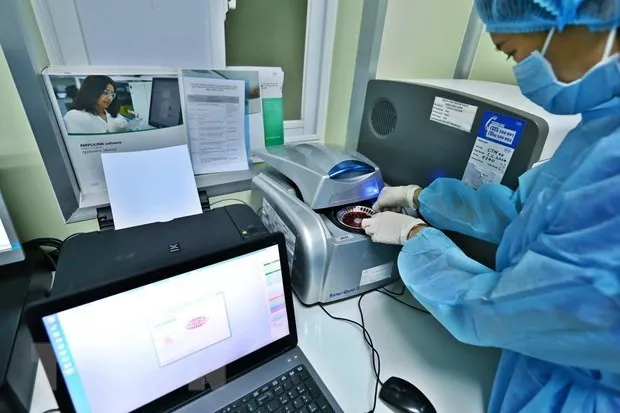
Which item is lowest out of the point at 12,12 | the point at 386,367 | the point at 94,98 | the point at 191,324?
the point at 386,367

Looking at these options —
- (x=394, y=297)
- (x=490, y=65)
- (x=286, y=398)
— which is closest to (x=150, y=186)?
(x=286, y=398)

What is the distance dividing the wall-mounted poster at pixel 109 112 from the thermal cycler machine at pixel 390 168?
24 cm

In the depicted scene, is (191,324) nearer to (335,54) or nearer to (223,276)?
(223,276)

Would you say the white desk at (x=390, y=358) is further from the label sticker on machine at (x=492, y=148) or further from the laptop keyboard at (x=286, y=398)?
the label sticker on machine at (x=492, y=148)

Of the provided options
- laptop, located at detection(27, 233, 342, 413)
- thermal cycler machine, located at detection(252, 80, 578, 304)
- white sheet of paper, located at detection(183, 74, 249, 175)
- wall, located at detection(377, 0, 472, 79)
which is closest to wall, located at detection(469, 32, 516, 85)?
wall, located at detection(377, 0, 472, 79)

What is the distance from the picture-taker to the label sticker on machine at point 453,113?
0.64 m

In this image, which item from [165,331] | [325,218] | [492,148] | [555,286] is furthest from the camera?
[325,218]

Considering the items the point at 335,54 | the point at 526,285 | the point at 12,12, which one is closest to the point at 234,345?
the point at 526,285

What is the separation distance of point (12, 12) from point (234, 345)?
2.13ft

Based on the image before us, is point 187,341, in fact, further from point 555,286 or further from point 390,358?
point 555,286

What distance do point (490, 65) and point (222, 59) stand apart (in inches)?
29.2

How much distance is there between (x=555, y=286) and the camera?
1.16 feet

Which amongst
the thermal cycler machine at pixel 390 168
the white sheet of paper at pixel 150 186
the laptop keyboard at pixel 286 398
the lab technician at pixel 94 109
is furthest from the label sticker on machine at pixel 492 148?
the lab technician at pixel 94 109

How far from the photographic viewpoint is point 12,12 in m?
0.52
